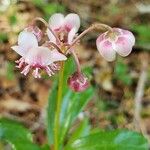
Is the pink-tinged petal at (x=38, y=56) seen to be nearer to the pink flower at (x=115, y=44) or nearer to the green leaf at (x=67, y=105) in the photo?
the pink flower at (x=115, y=44)

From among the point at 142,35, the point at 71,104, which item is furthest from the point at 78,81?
the point at 142,35

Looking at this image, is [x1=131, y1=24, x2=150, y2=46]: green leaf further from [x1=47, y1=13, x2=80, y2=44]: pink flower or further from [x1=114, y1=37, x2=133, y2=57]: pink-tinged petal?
[x1=114, y1=37, x2=133, y2=57]: pink-tinged petal

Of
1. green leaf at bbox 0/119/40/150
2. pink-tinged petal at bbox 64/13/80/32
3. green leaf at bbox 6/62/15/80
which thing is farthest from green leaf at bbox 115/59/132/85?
pink-tinged petal at bbox 64/13/80/32

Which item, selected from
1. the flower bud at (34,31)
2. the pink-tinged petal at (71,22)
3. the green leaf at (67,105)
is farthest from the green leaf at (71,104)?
the flower bud at (34,31)

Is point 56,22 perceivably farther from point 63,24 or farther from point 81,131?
point 81,131

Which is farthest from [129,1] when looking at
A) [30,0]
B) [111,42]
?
[111,42]

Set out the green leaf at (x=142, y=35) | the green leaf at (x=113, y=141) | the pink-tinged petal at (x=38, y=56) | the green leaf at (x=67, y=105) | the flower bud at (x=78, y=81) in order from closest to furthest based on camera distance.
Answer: the pink-tinged petal at (x=38, y=56)
the flower bud at (x=78, y=81)
the green leaf at (x=113, y=141)
the green leaf at (x=67, y=105)
the green leaf at (x=142, y=35)
